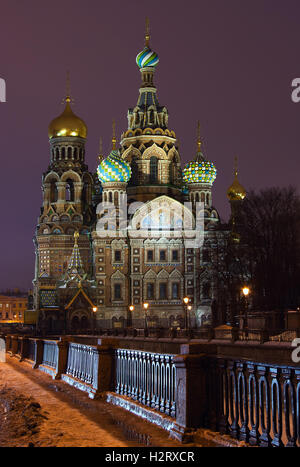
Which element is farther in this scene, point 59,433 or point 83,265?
point 83,265

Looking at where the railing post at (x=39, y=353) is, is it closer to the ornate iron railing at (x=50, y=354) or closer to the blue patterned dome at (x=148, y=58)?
the ornate iron railing at (x=50, y=354)

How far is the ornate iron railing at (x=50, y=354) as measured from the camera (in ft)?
71.0

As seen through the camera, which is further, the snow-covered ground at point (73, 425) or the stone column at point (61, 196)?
the stone column at point (61, 196)

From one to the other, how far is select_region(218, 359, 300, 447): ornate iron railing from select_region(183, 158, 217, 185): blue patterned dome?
62548mm

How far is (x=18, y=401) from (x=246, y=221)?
33688mm

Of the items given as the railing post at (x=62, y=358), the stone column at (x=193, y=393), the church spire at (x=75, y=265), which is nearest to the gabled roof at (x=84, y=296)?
the church spire at (x=75, y=265)

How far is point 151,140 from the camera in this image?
74.2 m

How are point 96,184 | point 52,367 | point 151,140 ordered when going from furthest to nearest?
point 96,184, point 151,140, point 52,367

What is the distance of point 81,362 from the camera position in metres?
17.6

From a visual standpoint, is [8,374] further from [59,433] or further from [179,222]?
[179,222]

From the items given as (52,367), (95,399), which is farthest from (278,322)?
(95,399)

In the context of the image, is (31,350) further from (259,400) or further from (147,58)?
(147,58)

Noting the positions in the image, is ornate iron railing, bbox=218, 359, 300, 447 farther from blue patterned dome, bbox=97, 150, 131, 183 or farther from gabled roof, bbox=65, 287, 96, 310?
blue patterned dome, bbox=97, 150, 131, 183

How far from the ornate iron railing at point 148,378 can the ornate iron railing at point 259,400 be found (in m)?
1.48
